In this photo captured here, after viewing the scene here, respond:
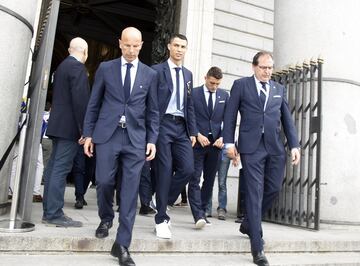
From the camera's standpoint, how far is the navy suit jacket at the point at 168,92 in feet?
13.3

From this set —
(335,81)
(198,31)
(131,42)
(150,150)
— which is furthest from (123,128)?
(198,31)

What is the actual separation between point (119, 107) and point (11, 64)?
1.56m

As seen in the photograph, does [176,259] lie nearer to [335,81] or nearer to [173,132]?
[173,132]

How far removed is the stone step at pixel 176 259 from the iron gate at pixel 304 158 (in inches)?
44.6

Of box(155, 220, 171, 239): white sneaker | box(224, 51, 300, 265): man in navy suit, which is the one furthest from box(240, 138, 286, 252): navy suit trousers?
box(155, 220, 171, 239): white sneaker

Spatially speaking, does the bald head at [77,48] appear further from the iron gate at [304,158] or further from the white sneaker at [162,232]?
the iron gate at [304,158]

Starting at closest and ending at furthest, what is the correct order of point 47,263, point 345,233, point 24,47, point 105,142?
point 47,263, point 105,142, point 24,47, point 345,233

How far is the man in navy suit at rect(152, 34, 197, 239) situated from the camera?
3.88 metres

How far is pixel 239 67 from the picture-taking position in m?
9.57

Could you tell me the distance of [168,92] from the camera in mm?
4090

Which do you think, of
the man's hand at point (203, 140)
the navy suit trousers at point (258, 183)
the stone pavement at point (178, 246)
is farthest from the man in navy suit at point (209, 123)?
the navy suit trousers at point (258, 183)

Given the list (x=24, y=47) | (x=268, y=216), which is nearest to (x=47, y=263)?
(x=24, y=47)

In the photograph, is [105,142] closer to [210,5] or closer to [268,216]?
[268,216]

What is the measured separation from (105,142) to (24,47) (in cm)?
181
